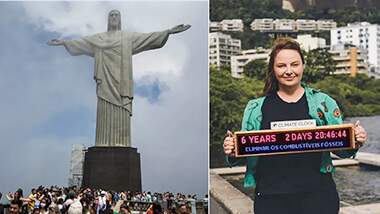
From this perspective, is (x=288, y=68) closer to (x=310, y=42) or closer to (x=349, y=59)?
(x=310, y=42)

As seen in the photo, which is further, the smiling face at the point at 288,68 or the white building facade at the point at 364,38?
the white building facade at the point at 364,38

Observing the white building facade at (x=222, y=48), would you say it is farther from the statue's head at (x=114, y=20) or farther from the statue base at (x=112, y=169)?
the statue base at (x=112, y=169)

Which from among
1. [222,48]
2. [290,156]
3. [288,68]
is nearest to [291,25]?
[288,68]

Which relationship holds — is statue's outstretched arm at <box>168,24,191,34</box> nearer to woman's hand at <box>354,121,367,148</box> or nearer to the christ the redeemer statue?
the christ the redeemer statue

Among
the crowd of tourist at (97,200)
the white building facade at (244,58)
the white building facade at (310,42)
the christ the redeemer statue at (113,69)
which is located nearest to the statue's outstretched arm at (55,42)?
the christ the redeemer statue at (113,69)

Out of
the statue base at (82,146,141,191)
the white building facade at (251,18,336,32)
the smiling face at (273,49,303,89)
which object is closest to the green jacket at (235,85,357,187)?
the smiling face at (273,49,303,89)
